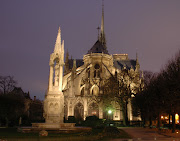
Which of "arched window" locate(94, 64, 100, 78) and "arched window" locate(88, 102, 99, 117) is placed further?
"arched window" locate(94, 64, 100, 78)

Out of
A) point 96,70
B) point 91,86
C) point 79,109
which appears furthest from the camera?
point 96,70

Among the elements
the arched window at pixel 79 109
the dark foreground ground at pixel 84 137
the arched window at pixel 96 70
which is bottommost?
the dark foreground ground at pixel 84 137

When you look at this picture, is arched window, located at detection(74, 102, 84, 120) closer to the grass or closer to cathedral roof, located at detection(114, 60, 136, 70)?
cathedral roof, located at detection(114, 60, 136, 70)

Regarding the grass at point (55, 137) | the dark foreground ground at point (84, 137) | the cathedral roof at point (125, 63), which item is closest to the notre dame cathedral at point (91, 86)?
the cathedral roof at point (125, 63)

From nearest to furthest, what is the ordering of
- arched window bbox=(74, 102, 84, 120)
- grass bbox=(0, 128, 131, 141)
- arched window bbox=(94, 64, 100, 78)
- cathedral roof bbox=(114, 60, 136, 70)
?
grass bbox=(0, 128, 131, 141), arched window bbox=(74, 102, 84, 120), arched window bbox=(94, 64, 100, 78), cathedral roof bbox=(114, 60, 136, 70)

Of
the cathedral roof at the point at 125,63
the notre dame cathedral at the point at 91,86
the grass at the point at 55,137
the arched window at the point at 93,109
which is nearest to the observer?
the grass at the point at 55,137

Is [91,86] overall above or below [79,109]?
above

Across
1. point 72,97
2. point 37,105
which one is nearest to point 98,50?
point 72,97

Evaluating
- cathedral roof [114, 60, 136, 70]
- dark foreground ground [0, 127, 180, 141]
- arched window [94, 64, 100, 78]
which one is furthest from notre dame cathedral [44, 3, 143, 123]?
dark foreground ground [0, 127, 180, 141]

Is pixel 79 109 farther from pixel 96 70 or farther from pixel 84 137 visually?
pixel 84 137

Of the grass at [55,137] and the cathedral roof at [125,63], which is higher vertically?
the cathedral roof at [125,63]

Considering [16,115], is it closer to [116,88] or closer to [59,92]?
[116,88]

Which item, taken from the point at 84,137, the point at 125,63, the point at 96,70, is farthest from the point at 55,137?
the point at 125,63

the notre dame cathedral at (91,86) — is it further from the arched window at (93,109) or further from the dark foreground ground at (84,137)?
the dark foreground ground at (84,137)
